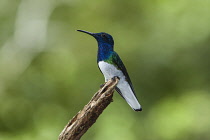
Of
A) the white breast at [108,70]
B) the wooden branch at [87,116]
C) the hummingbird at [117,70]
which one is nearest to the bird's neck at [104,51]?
the hummingbird at [117,70]

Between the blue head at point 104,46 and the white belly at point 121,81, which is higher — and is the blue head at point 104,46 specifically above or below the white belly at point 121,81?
above

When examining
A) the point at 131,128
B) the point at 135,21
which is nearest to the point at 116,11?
the point at 135,21

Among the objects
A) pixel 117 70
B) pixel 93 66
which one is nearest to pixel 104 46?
pixel 117 70

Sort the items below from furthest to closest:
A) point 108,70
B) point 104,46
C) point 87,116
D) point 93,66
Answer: point 93,66 → point 104,46 → point 108,70 → point 87,116

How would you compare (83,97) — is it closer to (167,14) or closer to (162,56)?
(162,56)

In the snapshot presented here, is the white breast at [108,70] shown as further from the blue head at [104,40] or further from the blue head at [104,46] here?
the blue head at [104,40]

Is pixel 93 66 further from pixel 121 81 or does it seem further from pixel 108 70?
pixel 108 70

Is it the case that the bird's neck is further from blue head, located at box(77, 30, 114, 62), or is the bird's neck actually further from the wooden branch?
the wooden branch
